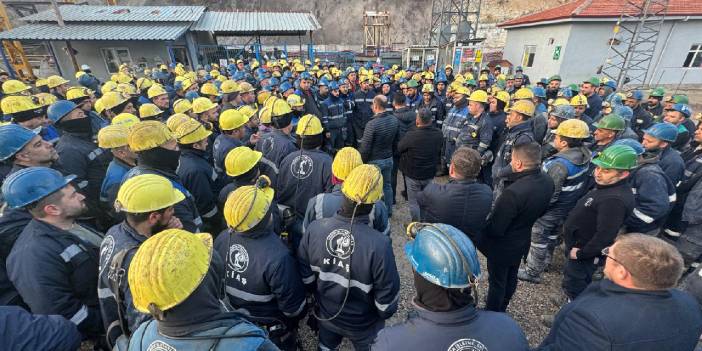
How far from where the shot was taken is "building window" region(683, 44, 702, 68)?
16.8 m

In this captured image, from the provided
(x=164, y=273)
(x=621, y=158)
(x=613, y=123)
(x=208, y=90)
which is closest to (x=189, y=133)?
(x=164, y=273)

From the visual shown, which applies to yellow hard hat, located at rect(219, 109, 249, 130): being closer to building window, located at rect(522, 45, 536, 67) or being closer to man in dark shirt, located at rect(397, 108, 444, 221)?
man in dark shirt, located at rect(397, 108, 444, 221)

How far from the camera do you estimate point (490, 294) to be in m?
3.64

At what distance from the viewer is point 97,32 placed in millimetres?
16516

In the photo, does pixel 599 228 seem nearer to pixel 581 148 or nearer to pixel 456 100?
pixel 581 148

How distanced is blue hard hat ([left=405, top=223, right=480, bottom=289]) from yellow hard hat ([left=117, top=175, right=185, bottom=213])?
5.85 feet

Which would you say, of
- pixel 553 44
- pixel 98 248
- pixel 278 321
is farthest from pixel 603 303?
pixel 553 44

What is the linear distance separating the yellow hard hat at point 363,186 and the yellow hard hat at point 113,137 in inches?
112

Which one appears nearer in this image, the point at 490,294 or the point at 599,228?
the point at 599,228

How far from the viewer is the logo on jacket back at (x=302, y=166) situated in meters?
3.78

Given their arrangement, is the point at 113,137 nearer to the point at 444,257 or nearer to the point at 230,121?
the point at 230,121

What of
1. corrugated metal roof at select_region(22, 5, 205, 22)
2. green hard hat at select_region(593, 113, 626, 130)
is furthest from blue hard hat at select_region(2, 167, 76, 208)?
corrugated metal roof at select_region(22, 5, 205, 22)

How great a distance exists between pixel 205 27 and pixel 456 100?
60.5 ft

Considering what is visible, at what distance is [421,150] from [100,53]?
848 inches
